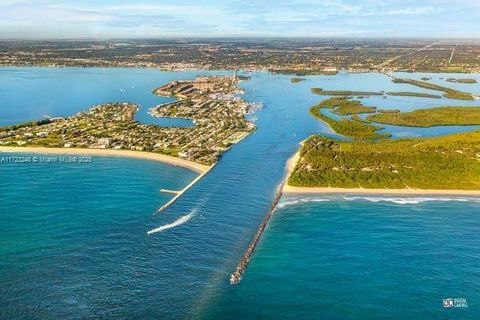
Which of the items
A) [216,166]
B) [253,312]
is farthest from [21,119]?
[253,312]

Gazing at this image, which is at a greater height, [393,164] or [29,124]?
[29,124]

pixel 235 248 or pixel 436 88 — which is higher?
pixel 436 88

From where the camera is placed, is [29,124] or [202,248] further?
[29,124]

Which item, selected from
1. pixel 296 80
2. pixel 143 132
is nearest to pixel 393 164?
pixel 143 132

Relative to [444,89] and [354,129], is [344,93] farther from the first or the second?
[354,129]

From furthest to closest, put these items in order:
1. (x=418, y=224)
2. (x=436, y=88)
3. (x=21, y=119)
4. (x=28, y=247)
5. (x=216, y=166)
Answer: (x=436, y=88) → (x=21, y=119) → (x=216, y=166) → (x=418, y=224) → (x=28, y=247)

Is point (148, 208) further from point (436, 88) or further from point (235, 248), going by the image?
point (436, 88)

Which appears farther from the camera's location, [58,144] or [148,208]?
[58,144]
